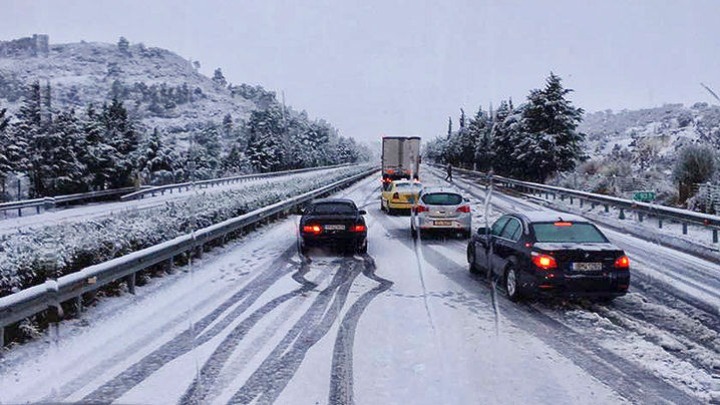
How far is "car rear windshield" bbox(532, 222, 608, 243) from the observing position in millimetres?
8836

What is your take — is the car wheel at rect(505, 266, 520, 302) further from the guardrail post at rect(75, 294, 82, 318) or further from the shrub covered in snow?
the shrub covered in snow

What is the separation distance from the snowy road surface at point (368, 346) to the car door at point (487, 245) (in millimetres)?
431

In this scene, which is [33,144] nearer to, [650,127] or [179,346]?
[179,346]

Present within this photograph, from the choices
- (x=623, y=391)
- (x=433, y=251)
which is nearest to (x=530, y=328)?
(x=623, y=391)

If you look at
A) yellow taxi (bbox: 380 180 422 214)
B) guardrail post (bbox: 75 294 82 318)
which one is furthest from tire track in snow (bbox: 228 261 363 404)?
yellow taxi (bbox: 380 180 422 214)

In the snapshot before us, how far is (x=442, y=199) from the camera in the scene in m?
17.1

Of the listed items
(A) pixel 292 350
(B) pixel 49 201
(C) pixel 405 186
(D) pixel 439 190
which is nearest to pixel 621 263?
(A) pixel 292 350

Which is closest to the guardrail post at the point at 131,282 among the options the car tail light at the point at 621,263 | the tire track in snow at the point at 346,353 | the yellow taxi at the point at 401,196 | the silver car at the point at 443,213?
the tire track in snow at the point at 346,353

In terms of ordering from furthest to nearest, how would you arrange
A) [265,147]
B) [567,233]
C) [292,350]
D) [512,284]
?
[265,147] < [512,284] < [567,233] < [292,350]

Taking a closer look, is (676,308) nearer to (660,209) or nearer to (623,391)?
(623,391)

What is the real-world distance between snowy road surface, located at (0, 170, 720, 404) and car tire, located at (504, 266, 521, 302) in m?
0.18

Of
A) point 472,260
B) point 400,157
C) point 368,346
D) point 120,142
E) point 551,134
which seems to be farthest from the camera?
point 120,142

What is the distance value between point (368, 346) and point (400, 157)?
1426 inches

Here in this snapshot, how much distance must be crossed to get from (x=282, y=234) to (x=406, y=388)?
519 inches
